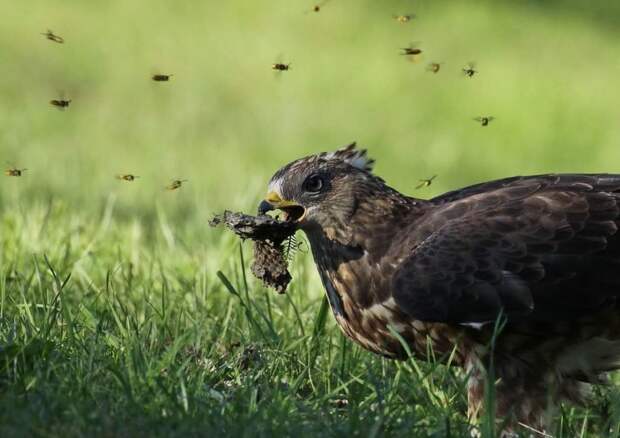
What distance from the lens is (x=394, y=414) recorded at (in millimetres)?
4711

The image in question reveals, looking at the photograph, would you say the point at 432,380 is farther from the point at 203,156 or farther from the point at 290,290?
the point at 203,156

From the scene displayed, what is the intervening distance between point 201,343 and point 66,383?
1232mm

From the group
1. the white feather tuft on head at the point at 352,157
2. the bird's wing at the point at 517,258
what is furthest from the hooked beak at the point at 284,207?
the bird's wing at the point at 517,258

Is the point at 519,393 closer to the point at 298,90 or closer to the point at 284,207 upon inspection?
the point at 284,207

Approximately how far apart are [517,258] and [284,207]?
1096 millimetres

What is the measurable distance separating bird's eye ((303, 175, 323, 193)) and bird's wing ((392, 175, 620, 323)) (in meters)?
0.48

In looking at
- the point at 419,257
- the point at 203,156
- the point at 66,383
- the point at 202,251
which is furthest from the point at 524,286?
the point at 203,156

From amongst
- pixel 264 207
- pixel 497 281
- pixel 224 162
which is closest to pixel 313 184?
pixel 264 207

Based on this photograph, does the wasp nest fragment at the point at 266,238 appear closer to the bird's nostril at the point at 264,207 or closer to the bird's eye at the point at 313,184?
the bird's nostril at the point at 264,207

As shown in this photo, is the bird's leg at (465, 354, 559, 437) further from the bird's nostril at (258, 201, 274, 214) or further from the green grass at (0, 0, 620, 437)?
the bird's nostril at (258, 201, 274, 214)

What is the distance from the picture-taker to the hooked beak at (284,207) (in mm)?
5734

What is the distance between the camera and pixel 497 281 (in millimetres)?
5305

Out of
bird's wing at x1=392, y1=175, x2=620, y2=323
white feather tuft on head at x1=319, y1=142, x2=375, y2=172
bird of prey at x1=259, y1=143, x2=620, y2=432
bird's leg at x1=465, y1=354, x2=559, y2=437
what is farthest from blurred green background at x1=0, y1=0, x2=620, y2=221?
bird's leg at x1=465, y1=354, x2=559, y2=437

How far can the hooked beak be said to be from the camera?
5.73 m
